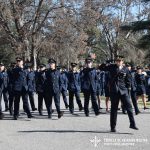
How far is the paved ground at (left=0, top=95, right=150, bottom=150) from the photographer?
32.8 feet

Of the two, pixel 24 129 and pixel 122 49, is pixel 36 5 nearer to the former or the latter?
pixel 122 49

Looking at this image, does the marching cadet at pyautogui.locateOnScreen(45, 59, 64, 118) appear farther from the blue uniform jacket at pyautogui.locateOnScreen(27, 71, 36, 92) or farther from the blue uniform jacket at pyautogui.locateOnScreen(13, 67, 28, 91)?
the blue uniform jacket at pyautogui.locateOnScreen(27, 71, 36, 92)

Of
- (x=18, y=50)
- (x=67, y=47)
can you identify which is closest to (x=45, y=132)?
(x=18, y=50)

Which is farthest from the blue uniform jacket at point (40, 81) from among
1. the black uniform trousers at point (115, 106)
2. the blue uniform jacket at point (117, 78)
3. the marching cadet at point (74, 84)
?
the black uniform trousers at point (115, 106)

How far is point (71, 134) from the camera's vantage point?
11.6 meters

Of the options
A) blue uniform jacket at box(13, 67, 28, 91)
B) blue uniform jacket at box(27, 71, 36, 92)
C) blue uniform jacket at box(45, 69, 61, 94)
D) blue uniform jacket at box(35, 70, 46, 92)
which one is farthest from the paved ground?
blue uniform jacket at box(27, 71, 36, 92)

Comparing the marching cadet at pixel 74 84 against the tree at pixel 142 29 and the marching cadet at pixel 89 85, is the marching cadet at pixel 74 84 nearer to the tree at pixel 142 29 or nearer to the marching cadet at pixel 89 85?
the marching cadet at pixel 89 85

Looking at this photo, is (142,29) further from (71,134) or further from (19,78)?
(71,134)

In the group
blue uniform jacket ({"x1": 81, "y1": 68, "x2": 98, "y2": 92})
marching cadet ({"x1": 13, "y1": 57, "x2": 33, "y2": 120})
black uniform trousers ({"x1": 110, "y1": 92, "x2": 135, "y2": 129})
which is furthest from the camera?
blue uniform jacket ({"x1": 81, "y1": 68, "x2": 98, "y2": 92})

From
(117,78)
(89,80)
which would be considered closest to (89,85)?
(89,80)

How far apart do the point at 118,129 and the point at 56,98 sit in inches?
134

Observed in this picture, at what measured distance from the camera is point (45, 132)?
1201 cm

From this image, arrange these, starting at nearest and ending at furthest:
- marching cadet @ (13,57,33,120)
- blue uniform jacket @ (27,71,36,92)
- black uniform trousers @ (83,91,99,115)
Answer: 1. marching cadet @ (13,57,33,120)
2. black uniform trousers @ (83,91,99,115)
3. blue uniform jacket @ (27,71,36,92)

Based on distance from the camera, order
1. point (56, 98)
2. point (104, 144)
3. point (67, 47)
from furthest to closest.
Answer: point (67, 47)
point (56, 98)
point (104, 144)
